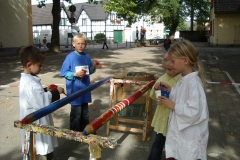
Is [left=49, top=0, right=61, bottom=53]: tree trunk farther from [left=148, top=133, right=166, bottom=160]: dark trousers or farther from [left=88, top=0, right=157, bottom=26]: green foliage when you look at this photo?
[left=148, top=133, right=166, bottom=160]: dark trousers

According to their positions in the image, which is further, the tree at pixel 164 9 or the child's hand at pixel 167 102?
the tree at pixel 164 9

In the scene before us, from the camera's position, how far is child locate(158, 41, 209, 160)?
2.35 m

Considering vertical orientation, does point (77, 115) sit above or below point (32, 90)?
Result: below

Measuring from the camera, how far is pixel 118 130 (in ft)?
16.2

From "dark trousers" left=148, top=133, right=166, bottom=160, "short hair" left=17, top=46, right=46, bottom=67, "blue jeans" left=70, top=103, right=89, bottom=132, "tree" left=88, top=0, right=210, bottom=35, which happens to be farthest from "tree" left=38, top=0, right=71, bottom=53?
"dark trousers" left=148, top=133, right=166, bottom=160

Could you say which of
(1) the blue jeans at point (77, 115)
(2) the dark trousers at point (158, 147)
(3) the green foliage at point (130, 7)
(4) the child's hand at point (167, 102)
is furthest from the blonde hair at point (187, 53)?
(3) the green foliage at point (130, 7)

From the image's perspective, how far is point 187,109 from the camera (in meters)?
2.34

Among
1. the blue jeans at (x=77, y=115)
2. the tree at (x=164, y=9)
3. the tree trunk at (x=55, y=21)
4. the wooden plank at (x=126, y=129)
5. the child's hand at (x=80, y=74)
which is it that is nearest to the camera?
the child's hand at (x=80, y=74)

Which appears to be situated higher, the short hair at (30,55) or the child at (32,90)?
the short hair at (30,55)

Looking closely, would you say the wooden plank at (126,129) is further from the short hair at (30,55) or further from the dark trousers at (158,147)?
the short hair at (30,55)

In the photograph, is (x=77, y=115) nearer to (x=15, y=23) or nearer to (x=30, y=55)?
(x=30, y=55)

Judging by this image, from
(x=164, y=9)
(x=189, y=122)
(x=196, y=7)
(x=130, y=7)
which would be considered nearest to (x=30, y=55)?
(x=189, y=122)

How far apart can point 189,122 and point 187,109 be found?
12cm

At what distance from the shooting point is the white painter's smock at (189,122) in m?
2.34
